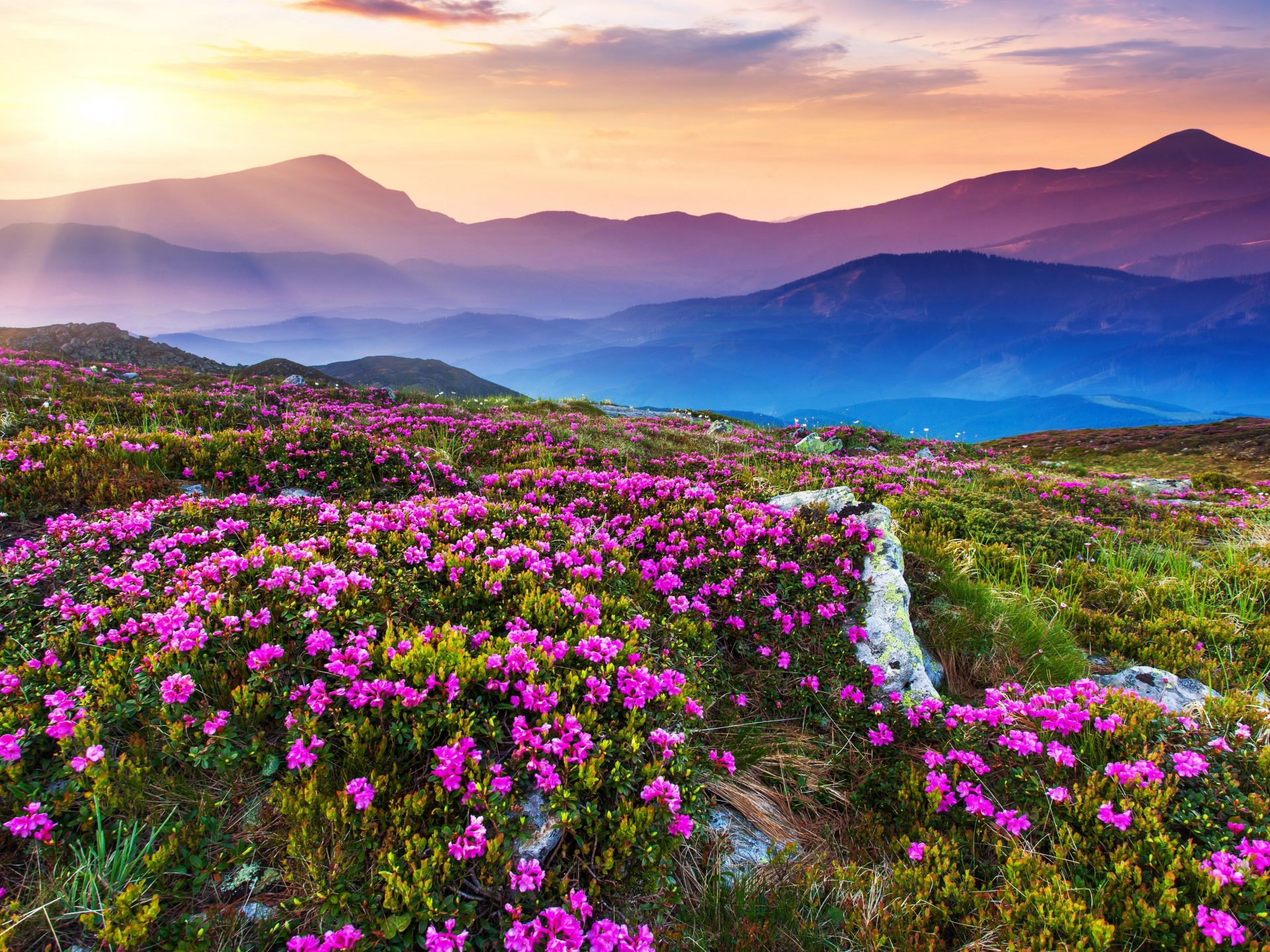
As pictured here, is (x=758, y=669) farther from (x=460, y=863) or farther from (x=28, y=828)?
(x=28, y=828)

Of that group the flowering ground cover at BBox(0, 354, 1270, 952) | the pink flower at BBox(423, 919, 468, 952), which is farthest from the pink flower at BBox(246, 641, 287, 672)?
the pink flower at BBox(423, 919, 468, 952)

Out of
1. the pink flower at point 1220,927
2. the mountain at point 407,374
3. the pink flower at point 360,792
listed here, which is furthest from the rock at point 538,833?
the mountain at point 407,374

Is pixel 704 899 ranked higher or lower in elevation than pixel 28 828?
lower

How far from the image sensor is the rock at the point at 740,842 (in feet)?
13.0

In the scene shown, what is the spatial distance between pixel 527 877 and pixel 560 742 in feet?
2.45

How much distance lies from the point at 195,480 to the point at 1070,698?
11.2 meters

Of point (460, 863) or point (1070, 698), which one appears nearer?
point (460, 863)

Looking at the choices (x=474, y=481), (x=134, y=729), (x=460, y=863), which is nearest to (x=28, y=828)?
(x=134, y=729)

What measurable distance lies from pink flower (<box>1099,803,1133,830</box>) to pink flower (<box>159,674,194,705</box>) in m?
5.93

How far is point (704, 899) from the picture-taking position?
140 inches

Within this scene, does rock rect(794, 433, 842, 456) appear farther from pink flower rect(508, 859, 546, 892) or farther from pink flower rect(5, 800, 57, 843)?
pink flower rect(5, 800, 57, 843)

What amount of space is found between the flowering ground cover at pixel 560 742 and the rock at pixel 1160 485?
1621cm

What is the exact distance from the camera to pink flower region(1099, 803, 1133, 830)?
12.2 feet

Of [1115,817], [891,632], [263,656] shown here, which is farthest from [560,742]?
[891,632]
